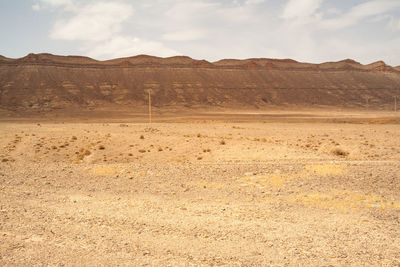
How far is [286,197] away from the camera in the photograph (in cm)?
801

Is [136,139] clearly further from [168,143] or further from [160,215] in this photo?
[160,215]

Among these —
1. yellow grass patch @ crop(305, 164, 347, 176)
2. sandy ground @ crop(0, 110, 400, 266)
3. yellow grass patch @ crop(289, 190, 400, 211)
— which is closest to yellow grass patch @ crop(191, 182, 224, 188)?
sandy ground @ crop(0, 110, 400, 266)

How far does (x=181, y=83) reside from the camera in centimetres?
8319

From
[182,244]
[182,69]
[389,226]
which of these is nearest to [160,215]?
[182,244]

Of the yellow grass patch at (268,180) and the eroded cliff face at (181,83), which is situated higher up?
the eroded cliff face at (181,83)

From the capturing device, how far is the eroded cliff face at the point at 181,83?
233ft

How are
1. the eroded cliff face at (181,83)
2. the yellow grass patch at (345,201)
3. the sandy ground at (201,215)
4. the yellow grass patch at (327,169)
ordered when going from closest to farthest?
the sandy ground at (201,215), the yellow grass patch at (345,201), the yellow grass patch at (327,169), the eroded cliff face at (181,83)

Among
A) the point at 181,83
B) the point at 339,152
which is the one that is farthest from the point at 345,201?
the point at 181,83

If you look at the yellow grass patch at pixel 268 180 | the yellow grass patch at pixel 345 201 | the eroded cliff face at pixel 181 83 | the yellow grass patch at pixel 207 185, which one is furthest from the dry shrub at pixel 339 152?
the eroded cliff face at pixel 181 83

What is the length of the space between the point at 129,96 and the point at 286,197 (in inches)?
2730

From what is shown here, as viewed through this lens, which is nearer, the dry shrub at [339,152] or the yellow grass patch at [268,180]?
the yellow grass patch at [268,180]

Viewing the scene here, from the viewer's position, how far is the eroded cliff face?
70938 mm

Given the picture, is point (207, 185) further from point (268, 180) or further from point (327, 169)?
point (327, 169)

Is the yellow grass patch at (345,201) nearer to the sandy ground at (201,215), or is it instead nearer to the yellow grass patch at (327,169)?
the sandy ground at (201,215)
